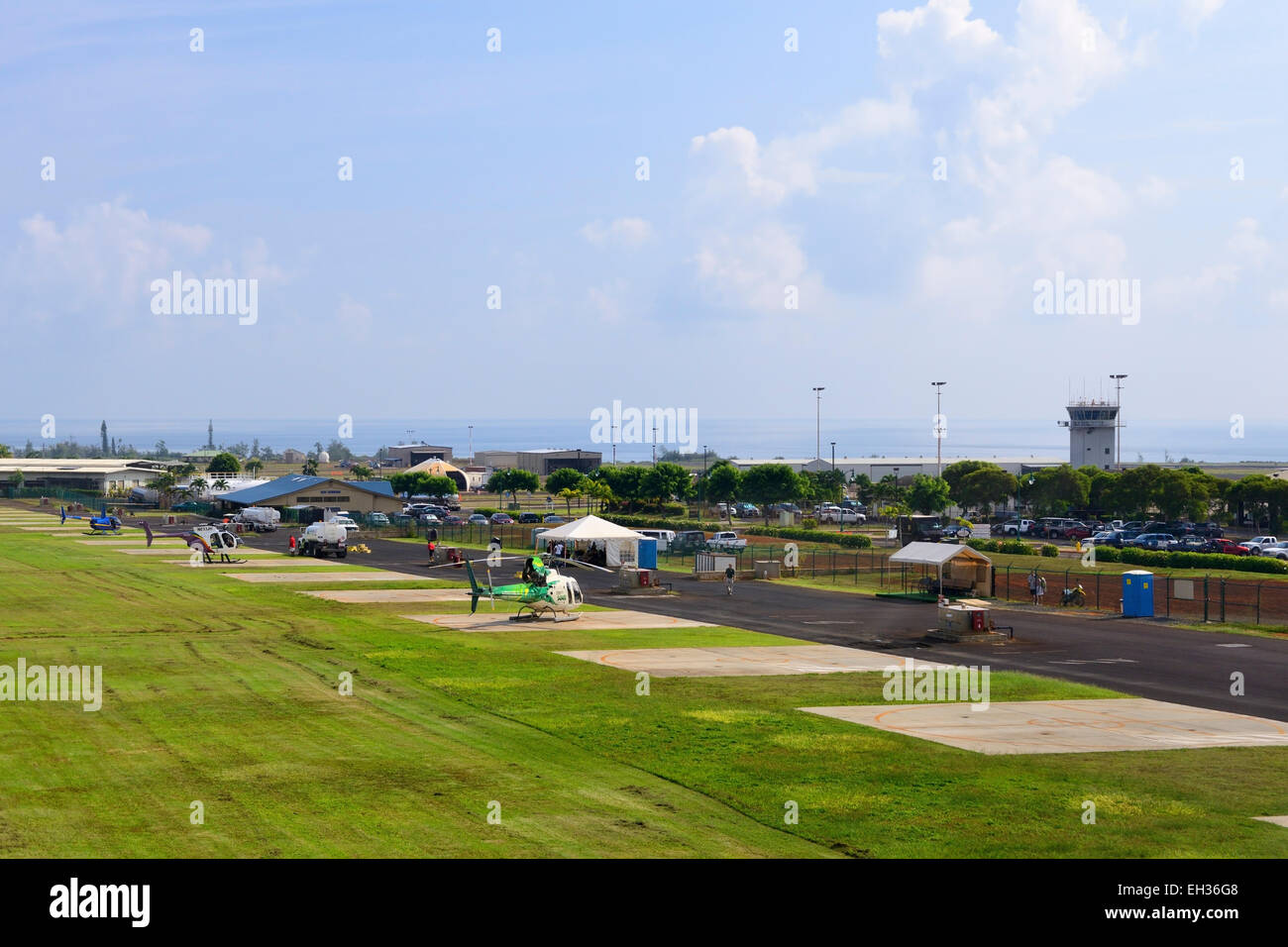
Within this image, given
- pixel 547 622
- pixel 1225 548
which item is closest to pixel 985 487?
pixel 1225 548

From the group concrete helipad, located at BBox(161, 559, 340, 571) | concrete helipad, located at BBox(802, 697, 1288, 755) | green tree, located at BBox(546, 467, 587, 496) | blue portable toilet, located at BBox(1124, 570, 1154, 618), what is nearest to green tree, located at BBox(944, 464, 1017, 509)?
green tree, located at BBox(546, 467, 587, 496)

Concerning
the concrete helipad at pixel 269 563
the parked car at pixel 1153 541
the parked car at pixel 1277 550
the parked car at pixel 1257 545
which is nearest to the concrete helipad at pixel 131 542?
the concrete helipad at pixel 269 563

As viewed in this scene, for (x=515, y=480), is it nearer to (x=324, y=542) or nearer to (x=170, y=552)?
(x=170, y=552)

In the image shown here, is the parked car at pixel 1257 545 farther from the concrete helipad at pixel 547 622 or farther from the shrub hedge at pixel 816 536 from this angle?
the concrete helipad at pixel 547 622

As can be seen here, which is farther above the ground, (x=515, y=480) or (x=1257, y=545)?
(x=515, y=480)
